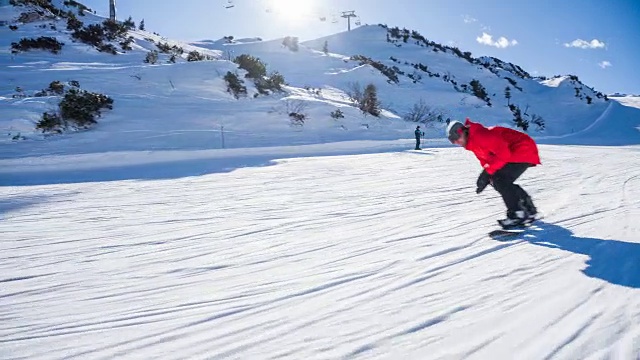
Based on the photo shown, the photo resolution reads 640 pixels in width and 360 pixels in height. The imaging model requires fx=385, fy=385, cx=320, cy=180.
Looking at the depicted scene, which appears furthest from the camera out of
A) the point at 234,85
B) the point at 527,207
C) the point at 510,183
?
the point at 234,85

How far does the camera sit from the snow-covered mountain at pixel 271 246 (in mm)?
2348

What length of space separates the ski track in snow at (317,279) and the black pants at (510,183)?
1.23ft

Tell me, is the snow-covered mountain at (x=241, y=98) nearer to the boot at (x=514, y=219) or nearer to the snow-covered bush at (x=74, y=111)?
the snow-covered bush at (x=74, y=111)

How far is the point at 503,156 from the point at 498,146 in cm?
12

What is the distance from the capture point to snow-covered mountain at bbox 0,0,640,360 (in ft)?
7.70

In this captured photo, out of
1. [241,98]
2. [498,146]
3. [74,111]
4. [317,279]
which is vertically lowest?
[317,279]

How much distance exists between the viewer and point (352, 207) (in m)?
5.88

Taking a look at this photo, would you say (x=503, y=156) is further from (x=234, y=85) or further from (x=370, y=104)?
(x=370, y=104)

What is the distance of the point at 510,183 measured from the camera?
14.3ft

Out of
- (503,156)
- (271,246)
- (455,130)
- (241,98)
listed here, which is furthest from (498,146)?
(241,98)

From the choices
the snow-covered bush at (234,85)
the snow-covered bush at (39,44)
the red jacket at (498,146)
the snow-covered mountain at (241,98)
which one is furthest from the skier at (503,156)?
the snow-covered bush at (39,44)

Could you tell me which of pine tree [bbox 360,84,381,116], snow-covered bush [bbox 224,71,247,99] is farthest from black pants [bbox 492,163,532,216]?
pine tree [bbox 360,84,381,116]

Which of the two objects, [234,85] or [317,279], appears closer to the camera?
[317,279]

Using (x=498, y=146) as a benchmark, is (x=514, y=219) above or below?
below
